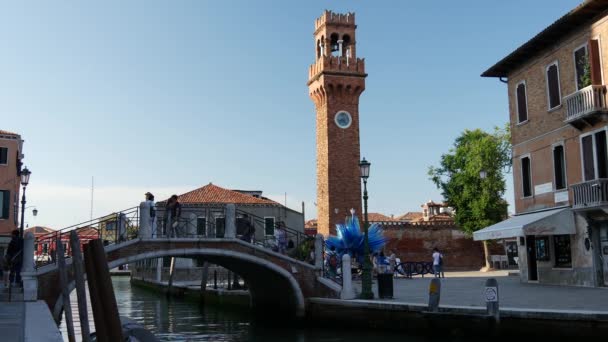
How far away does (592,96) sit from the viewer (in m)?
17.8

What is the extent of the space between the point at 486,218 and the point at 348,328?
2429 centimetres

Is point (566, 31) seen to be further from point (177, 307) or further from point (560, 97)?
point (177, 307)

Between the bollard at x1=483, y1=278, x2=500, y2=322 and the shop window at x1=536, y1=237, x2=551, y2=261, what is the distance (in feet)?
30.2

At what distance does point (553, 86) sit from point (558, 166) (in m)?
2.57

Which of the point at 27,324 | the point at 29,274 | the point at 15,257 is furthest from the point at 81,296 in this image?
the point at 15,257

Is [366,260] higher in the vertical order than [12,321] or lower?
higher

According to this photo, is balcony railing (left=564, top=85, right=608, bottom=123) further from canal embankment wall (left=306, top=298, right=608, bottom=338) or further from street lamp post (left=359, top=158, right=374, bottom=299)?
canal embankment wall (left=306, top=298, right=608, bottom=338)

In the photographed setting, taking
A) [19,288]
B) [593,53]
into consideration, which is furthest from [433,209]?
[19,288]

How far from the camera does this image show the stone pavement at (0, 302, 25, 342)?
337 inches

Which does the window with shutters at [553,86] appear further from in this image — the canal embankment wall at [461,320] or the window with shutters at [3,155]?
the window with shutters at [3,155]

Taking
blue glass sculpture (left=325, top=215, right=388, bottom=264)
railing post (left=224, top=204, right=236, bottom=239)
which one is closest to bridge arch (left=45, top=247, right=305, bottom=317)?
railing post (left=224, top=204, right=236, bottom=239)

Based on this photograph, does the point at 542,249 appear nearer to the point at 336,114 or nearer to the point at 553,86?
the point at 553,86

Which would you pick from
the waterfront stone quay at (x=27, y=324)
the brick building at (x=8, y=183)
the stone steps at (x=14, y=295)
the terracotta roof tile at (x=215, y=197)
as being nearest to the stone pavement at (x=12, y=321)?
the waterfront stone quay at (x=27, y=324)

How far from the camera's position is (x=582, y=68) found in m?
18.9
